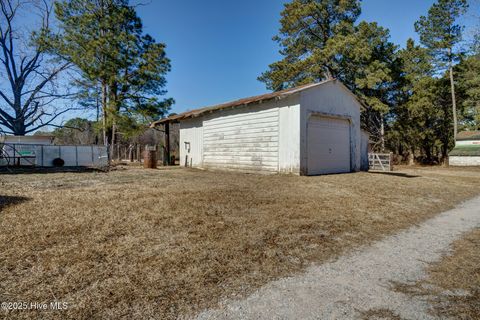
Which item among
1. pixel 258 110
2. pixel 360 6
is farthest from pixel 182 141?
pixel 360 6

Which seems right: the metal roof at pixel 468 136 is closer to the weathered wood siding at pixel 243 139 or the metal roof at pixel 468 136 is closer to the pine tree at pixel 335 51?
the pine tree at pixel 335 51

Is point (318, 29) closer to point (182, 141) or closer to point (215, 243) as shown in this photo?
point (182, 141)

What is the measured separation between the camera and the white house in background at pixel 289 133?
10875mm

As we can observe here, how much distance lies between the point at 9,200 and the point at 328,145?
437 inches

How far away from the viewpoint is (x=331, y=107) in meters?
12.4

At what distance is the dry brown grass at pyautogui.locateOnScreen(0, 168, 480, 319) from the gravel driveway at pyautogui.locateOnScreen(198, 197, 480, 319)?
19cm

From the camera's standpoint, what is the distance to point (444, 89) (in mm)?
27125

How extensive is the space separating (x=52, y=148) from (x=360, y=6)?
90.0ft

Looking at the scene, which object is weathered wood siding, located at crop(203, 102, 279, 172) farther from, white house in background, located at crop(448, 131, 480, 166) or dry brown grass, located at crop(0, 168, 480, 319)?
white house in background, located at crop(448, 131, 480, 166)

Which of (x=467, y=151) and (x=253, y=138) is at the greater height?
(x=253, y=138)

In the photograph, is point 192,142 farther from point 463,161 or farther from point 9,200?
point 463,161

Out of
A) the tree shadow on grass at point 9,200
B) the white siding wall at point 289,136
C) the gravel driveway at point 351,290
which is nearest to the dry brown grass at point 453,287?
the gravel driveway at point 351,290

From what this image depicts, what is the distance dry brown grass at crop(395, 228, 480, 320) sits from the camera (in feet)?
7.36

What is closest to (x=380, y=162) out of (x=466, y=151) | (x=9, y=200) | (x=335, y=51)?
(x=335, y=51)
